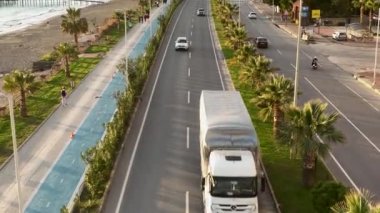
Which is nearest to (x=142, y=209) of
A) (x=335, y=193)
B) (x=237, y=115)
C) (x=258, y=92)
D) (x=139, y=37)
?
(x=237, y=115)

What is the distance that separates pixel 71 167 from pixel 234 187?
36.8 ft

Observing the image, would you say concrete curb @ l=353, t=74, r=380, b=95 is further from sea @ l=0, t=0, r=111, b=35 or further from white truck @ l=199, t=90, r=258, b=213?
sea @ l=0, t=0, r=111, b=35

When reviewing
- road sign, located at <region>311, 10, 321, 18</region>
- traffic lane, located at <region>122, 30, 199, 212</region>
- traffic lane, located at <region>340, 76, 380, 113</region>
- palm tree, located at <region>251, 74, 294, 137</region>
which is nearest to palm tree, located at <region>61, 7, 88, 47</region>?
traffic lane, located at <region>122, 30, 199, 212</region>

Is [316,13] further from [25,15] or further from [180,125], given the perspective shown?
[25,15]

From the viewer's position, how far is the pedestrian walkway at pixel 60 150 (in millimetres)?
26156

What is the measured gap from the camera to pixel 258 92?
3466 centimetres

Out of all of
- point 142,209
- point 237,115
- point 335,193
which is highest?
point 237,115

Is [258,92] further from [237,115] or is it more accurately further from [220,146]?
[220,146]

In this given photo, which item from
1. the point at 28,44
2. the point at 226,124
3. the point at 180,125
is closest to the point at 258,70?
the point at 180,125

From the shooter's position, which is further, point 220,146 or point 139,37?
point 139,37

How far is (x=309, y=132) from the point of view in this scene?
81.0 feet

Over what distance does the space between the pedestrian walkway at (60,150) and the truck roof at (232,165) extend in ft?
25.2

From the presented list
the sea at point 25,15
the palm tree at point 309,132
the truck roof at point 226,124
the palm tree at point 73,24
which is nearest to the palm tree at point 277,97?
the truck roof at point 226,124

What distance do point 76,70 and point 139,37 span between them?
24.5 m
